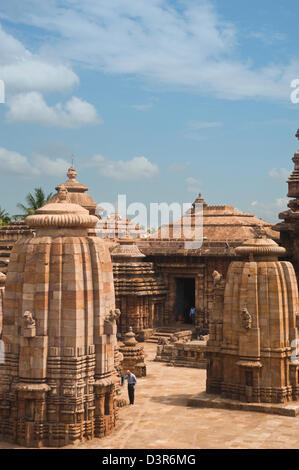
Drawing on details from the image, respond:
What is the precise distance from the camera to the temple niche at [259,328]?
64.2 ft

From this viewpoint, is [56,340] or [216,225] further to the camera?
[216,225]

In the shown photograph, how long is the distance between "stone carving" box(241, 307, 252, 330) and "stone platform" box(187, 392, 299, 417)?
2.19 m

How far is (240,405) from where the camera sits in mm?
19438

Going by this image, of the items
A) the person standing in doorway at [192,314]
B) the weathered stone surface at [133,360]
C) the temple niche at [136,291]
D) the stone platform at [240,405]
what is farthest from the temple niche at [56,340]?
the person standing in doorway at [192,314]

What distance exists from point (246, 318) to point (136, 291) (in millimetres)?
16609

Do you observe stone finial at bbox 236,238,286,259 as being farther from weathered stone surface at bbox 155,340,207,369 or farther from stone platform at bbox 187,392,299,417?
weathered stone surface at bbox 155,340,207,369

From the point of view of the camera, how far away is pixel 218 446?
1605 cm

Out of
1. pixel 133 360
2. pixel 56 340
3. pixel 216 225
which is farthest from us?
pixel 216 225

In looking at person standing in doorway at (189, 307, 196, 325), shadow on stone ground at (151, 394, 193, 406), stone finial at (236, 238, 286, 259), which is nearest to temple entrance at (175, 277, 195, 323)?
person standing in doorway at (189, 307, 196, 325)

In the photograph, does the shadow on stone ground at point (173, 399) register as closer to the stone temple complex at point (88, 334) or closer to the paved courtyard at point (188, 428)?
the paved courtyard at point (188, 428)

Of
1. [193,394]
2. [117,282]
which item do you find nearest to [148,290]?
[117,282]

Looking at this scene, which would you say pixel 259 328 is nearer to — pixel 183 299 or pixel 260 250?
pixel 260 250

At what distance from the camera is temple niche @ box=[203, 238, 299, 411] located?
19578 millimetres

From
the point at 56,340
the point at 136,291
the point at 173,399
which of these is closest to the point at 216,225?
the point at 136,291
